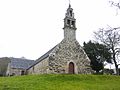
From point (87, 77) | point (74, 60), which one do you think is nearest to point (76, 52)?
point (74, 60)

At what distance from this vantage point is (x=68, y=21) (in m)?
51.0

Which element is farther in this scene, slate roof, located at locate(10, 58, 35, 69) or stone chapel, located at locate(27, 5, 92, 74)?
slate roof, located at locate(10, 58, 35, 69)

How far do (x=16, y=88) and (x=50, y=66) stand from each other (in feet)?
63.4

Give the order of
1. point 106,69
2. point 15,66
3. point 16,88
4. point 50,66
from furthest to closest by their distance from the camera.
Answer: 1. point 15,66
2. point 106,69
3. point 50,66
4. point 16,88

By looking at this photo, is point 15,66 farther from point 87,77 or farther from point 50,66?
point 87,77

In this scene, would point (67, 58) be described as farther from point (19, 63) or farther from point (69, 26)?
point (19, 63)

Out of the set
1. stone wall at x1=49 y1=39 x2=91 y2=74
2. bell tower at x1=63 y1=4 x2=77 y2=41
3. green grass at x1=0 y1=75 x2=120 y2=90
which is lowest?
green grass at x1=0 y1=75 x2=120 y2=90

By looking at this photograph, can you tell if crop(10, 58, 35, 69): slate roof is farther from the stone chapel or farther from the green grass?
the green grass

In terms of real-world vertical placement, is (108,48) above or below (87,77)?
above

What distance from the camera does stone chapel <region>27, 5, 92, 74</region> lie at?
46.7 metres

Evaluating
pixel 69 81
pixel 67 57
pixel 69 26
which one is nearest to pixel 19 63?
pixel 69 26

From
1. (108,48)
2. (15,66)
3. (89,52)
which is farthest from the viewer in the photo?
(15,66)

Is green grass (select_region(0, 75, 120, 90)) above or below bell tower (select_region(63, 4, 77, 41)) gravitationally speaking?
below

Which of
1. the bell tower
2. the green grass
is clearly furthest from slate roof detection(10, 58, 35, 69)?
the green grass
